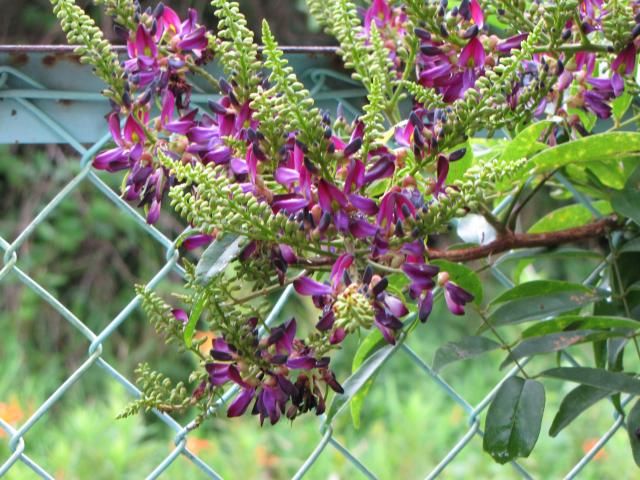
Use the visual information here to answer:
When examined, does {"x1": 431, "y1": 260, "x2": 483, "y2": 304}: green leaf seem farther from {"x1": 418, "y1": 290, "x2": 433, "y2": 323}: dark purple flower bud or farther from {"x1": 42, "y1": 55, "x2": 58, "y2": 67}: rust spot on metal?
{"x1": 42, "y1": 55, "x2": 58, "y2": 67}: rust spot on metal

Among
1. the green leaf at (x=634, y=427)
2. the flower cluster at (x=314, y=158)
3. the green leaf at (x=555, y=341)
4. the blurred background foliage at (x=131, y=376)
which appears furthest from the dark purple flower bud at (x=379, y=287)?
the blurred background foliage at (x=131, y=376)

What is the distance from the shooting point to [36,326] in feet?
10.5

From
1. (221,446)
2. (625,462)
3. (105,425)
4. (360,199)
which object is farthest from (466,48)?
(221,446)

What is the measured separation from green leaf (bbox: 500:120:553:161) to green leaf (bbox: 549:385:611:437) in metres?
0.23

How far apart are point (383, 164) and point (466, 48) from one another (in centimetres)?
13

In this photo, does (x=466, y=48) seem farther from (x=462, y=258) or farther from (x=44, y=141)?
(x=44, y=141)

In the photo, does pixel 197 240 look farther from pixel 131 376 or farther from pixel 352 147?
pixel 131 376

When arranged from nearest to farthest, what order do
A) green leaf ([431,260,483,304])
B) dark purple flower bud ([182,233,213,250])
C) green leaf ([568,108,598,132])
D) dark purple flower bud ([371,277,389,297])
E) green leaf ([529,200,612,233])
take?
dark purple flower bud ([371,277,389,297]), dark purple flower bud ([182,233,213,250]), green leaf ([431,260,483,304]), green leaf ([568,108,598,132]), green leaf ([529,200,612,233])

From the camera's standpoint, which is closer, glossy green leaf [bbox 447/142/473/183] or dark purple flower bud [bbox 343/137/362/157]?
dark purple flower bud [bbox 343/137/362/157]

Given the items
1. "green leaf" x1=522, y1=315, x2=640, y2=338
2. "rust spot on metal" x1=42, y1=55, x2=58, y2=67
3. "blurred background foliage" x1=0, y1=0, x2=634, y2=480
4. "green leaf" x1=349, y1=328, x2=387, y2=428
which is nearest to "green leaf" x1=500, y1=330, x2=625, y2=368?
"green leaf" x1=522, y1=315, x2=640, y2=338

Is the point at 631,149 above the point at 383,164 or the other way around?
the other way around

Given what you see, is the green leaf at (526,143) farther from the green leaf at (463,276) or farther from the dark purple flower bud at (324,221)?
the dark purple flower bud at (324,221)

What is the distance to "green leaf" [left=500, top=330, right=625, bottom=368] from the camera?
2.91 feet

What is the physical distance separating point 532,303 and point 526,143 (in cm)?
19
